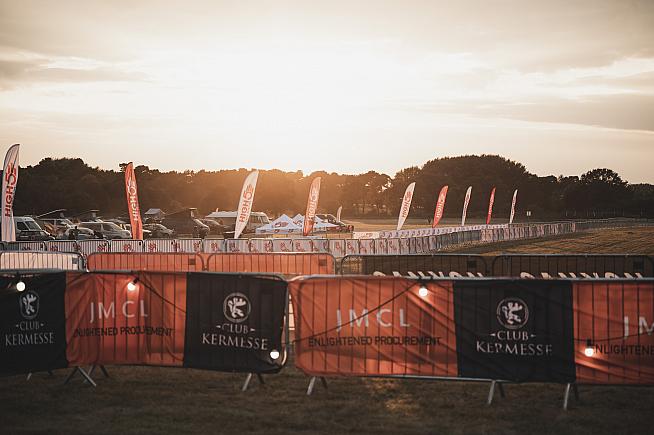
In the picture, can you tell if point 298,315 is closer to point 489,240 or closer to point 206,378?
point 206,378

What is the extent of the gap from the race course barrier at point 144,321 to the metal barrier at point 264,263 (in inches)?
301

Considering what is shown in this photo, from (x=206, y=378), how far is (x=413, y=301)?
3.41 metres

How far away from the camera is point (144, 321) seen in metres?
10.4

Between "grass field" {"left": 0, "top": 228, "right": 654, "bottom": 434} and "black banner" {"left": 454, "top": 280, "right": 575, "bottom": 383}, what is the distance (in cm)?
41

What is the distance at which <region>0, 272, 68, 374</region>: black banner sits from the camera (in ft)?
33.1

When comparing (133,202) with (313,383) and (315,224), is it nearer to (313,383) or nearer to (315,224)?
(313,383)

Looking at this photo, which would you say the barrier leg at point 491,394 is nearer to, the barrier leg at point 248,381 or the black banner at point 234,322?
the black banner at point 234,322

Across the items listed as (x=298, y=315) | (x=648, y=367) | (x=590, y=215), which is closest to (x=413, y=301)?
(x=298, y=315)

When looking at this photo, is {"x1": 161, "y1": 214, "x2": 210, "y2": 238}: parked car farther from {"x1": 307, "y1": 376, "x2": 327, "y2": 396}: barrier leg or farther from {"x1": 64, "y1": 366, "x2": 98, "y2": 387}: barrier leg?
{"x1": 307, "y1": 376, "x2": 327, "y2": 396}: barrier leg

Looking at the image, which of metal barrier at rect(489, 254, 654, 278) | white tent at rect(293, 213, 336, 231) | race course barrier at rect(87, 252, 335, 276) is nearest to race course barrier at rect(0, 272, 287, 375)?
race course barrier at rect(87, 252, 335, 276)

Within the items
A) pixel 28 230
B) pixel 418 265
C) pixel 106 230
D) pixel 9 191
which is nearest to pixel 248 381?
pixel 418 265

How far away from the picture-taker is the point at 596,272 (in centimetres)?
1723

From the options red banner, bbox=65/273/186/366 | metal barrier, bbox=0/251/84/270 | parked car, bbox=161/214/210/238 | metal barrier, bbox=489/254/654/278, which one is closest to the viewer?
red banner, bbox=65/273/186/366

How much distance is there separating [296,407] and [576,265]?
10.6 meters
